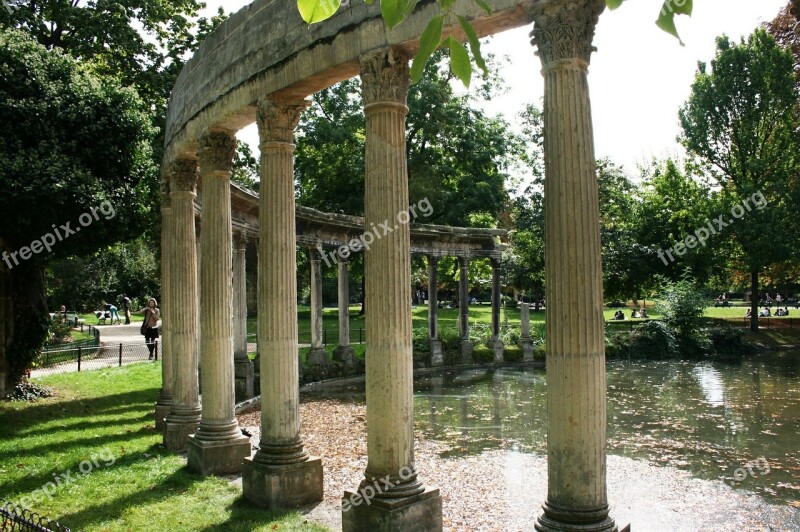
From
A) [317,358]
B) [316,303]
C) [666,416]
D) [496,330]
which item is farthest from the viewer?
[496,330]

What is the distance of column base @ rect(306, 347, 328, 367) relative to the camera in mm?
26000

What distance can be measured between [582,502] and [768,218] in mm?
39784

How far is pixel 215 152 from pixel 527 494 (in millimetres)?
8433

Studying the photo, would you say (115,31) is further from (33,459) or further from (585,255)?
(585,255)

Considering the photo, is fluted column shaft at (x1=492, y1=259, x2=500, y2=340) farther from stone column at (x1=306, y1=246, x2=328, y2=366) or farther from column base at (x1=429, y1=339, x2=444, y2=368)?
stone column at (x1=306, y1=246, x2=328, y2=366)

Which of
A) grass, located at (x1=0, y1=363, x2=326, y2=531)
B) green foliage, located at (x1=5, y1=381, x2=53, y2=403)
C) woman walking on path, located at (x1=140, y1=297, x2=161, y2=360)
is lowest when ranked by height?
grass, located at (x1=0, y1=363, x2=326, y2=531)

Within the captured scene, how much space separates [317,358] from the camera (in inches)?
1030

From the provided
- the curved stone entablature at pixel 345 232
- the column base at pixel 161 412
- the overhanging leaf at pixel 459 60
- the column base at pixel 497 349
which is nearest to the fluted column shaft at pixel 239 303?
the curved stone entablature at pixel 345 232

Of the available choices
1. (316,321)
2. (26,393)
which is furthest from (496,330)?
(26,393)

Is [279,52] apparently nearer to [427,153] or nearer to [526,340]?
[526,340]

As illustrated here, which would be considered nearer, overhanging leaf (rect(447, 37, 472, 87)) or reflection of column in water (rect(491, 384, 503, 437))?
overhanging leaf (rect(447, 37, 472, 87))

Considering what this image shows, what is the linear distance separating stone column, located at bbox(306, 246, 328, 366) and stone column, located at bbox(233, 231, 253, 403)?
449 centimetres

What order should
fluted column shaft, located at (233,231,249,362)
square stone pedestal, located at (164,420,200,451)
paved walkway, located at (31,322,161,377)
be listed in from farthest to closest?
paved walkway, located at (31,322,161,377) → fluted column shaft, located at (233,231,249,362) → square stone pedestal, located at (164,420,200,451)

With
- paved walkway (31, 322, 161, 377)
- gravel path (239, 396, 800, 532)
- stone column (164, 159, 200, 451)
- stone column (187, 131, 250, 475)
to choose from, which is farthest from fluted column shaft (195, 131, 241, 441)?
paved walkway (31, 322, 161, 377)
